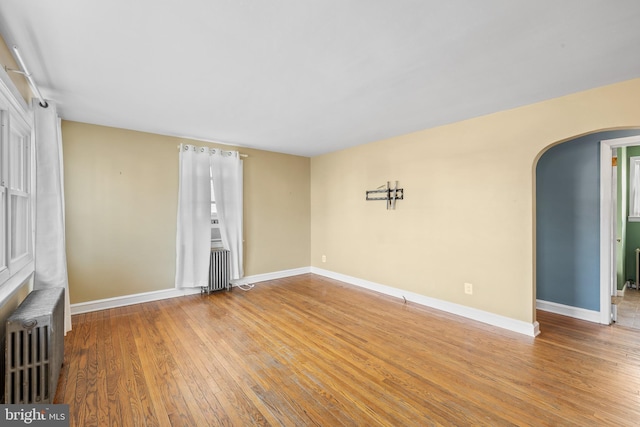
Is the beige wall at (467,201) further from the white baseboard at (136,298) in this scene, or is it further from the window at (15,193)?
the window at (15,193)

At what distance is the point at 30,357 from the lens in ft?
5.66

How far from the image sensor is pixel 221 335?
9.45ft

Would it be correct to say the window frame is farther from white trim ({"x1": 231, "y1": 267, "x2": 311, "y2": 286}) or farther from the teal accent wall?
the teal accent wall

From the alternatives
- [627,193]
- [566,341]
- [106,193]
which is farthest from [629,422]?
[106,193]

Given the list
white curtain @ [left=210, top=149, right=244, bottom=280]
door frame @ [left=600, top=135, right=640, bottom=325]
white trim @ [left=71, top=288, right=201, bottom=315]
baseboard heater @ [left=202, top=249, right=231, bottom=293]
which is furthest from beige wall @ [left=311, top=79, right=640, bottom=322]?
white trim @ [left=71, top=288, right=201, bottom=315]

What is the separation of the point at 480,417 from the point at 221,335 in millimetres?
2351

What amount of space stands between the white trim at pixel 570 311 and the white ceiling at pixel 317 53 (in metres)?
2.53

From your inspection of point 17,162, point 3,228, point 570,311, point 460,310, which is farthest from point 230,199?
point 570,311

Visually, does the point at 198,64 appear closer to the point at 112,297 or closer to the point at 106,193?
the point at 106,193

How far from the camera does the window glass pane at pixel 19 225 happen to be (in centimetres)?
227

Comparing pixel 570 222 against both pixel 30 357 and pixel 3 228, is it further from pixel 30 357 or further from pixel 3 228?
pixel 3 228

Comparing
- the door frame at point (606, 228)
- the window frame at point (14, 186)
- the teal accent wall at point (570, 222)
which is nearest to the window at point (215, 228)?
the window frame at point (14, 186)

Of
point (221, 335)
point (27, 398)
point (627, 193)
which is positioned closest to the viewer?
point (27, 398)

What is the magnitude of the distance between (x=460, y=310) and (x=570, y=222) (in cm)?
172
